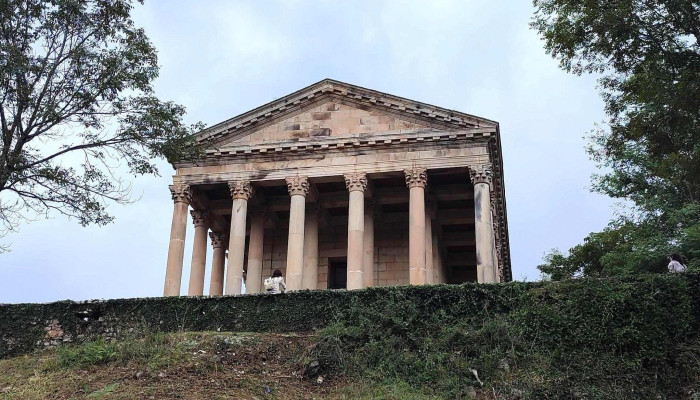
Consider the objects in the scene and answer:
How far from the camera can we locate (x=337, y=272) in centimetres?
Result: 3956

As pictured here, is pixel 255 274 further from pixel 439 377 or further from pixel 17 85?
pixel 439 377

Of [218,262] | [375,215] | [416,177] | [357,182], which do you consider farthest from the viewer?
[218,262]

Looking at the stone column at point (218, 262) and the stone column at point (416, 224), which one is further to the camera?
the stone column at point (218, 262)

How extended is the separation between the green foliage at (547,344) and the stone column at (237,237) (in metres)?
14.9

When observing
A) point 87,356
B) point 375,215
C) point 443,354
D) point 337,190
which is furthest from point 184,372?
point 337,190

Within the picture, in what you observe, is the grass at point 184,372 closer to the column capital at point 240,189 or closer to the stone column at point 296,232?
the stone column at point 296,232

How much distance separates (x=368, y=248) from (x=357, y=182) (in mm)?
3376

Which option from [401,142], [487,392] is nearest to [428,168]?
[401,142]

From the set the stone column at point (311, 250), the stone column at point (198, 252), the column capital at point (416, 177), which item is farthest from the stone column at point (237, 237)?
the column capital at point (416, 177)

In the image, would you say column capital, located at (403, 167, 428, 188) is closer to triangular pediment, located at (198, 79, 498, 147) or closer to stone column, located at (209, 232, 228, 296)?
triangular pediment, located at (198, 79, 498, 147)

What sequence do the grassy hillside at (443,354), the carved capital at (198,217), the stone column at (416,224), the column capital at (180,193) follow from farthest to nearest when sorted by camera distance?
the carved capital at (198,217)
the column capital at (180,193)
the stone column at (416,224)
the grassy hillside at (443,354)

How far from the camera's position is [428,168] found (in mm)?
32938

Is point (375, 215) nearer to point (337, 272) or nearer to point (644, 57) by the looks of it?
point (337, 272)

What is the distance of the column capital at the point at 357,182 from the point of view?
33.2 meters
